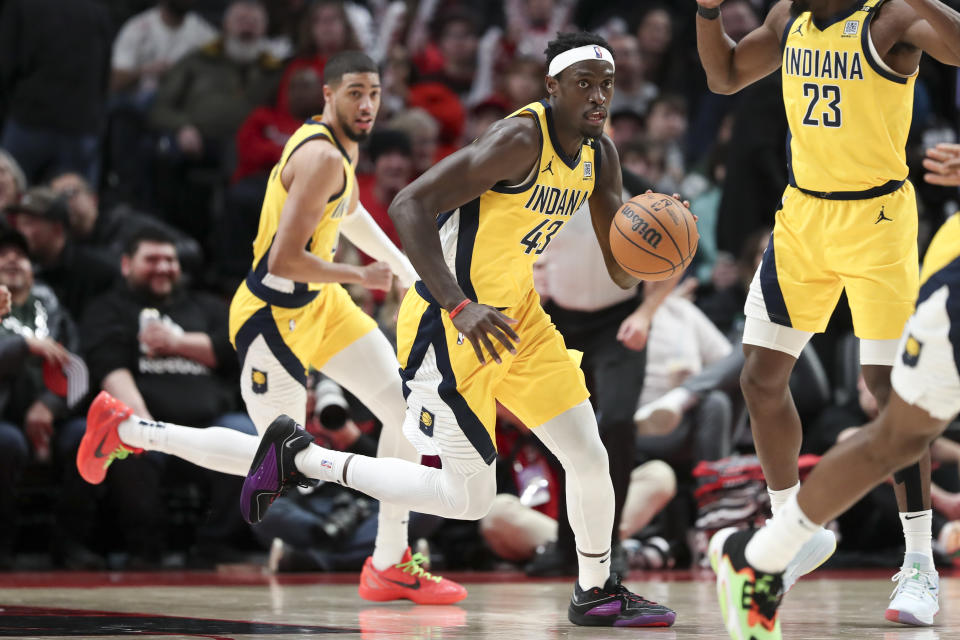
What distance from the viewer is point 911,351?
337 centimetres

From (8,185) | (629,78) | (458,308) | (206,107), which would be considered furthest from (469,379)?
(629,78)

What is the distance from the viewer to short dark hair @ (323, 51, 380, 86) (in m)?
5.46

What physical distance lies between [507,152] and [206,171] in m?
6.00

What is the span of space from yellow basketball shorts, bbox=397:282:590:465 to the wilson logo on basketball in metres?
0.44

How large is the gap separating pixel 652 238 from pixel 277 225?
5.83ft

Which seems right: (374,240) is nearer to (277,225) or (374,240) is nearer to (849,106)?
(277,225)

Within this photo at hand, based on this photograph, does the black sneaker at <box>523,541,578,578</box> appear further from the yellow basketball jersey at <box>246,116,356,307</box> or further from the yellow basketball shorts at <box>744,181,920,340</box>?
the yellow basketball shorts at <box>744,181,920,340</box>

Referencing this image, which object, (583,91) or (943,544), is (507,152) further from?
(943,544)

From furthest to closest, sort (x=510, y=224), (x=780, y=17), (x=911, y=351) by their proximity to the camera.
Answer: (x=780, y=17) → (x=510, y=224) → (x=911, y=351)

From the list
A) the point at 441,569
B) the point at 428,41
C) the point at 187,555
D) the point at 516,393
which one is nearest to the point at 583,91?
the point at 516,393

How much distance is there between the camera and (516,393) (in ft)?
14.7

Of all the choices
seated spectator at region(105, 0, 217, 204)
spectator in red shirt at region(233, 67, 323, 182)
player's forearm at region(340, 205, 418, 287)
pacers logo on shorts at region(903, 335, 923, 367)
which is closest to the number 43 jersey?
player's forearm at region(340, 205, 418, 287)

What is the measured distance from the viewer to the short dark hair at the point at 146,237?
24.9 feet

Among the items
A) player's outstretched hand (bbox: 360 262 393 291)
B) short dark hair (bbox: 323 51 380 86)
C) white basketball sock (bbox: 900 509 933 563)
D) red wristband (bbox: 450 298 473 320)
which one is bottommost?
white basketball sock (bbox: 900 509 933 563)
